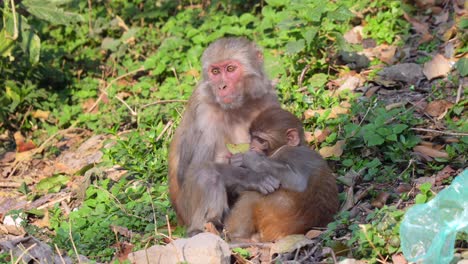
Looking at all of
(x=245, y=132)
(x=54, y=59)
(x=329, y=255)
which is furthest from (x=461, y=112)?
(x=54, y=59)

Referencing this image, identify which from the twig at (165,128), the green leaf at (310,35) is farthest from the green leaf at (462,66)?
the twig at (165,128)

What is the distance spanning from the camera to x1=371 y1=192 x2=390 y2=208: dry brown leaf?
6.03 m

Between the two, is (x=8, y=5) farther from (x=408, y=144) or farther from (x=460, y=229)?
(x=460, y=229)

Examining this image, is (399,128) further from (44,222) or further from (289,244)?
(44,222)

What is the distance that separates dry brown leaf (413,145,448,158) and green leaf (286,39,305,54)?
5.99 feet

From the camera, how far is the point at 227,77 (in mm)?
6461

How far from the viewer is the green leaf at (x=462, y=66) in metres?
7.64

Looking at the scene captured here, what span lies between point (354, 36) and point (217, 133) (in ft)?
11.2

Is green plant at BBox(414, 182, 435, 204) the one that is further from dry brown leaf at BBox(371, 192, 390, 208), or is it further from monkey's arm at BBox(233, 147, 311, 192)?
monkey's arm at BBox(233, 147, 311, 192)

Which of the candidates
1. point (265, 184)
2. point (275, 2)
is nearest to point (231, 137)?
point (265, 184)

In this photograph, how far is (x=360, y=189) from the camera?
636 centimetres

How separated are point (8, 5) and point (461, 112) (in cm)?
435

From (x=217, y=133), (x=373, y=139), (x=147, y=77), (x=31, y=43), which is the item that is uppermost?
(x=217, y=133)

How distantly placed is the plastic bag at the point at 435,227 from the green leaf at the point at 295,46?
11.3 ft
